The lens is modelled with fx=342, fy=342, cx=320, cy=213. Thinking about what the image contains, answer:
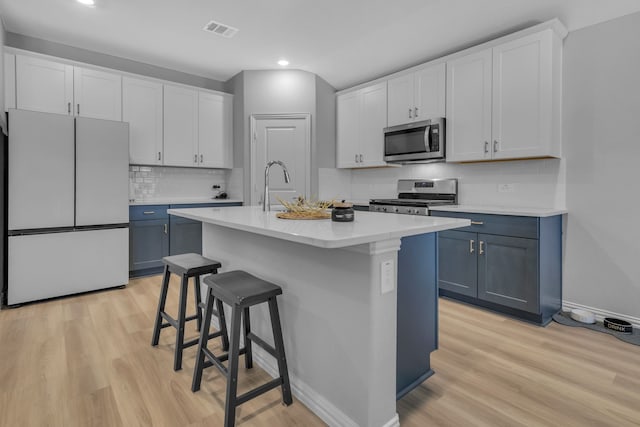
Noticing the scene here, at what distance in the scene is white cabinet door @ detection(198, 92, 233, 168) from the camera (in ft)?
15.5

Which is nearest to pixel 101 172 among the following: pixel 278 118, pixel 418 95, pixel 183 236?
pixel 183 236

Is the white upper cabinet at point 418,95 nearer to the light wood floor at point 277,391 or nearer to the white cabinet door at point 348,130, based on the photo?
the white cabinet door at point 348,130

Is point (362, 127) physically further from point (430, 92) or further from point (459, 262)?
point (459, 262)

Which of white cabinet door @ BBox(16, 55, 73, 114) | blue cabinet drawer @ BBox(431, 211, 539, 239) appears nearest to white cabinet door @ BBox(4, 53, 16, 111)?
white cabinet door @ BBox(16, 55, 73, 114)

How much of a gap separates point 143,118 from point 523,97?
13.7 feet

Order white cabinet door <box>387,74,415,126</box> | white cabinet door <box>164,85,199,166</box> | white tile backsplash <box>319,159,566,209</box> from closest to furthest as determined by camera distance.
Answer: white tile backsplash <box>319,159,566,209</box> < white cabinet door <box>387,74,415,126</box> < white cabinet door <box>164,85,199,166</box>

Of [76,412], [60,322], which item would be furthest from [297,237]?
[60,322]

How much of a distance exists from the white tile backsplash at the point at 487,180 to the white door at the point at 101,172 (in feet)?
7.90

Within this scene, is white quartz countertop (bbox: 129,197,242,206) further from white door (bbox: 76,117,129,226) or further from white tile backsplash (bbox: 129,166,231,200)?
white door (bbox: 76,117,129,226)

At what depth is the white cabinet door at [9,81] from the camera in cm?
341

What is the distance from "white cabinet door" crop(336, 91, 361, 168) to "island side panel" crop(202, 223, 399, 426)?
298 cm

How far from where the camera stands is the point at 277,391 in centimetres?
182

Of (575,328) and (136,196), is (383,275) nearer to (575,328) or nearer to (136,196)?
(575,328)

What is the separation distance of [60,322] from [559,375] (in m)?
3.59
